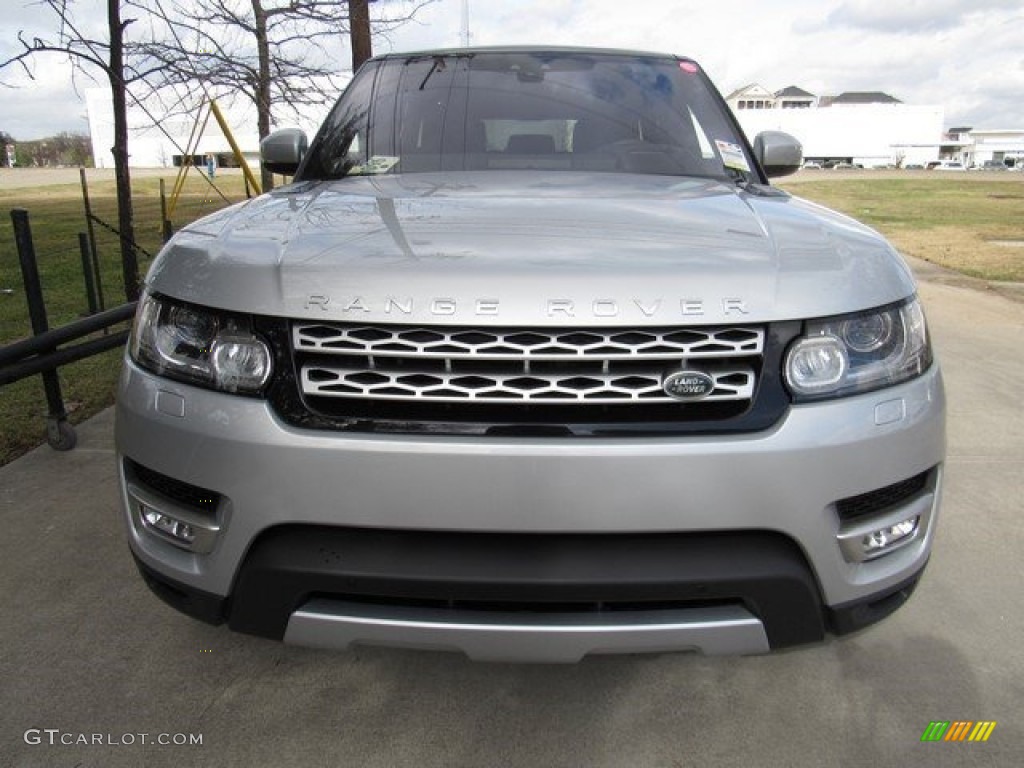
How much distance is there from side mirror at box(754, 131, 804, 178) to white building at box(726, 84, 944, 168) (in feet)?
284

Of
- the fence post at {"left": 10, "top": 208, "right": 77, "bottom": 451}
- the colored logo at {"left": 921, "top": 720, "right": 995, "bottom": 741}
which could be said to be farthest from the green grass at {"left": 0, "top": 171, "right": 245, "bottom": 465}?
the colored logo at {"left": 921, "top": 720, "right": 995, "bottom": 741}

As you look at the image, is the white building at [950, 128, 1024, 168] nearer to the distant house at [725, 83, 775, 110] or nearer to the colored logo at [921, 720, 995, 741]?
the distant house at [725, 83, 775, 110]

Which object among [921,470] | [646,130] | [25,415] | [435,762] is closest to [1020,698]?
[921,470]

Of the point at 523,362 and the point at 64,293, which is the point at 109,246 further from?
the point at 523,362

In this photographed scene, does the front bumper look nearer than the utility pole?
Yes

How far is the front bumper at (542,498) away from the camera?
63.2 inches

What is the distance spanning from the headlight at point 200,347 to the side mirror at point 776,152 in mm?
2320

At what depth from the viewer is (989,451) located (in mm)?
4000

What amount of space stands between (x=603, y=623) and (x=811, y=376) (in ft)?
2.31

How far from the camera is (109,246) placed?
13.1m

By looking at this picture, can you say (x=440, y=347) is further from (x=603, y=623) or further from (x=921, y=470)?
(x=921, y=470)

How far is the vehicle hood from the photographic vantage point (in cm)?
162

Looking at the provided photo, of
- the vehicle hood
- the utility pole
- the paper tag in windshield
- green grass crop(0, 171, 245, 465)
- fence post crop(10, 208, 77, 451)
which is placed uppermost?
the utility pole

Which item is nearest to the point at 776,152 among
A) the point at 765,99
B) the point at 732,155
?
the point at 732,155
